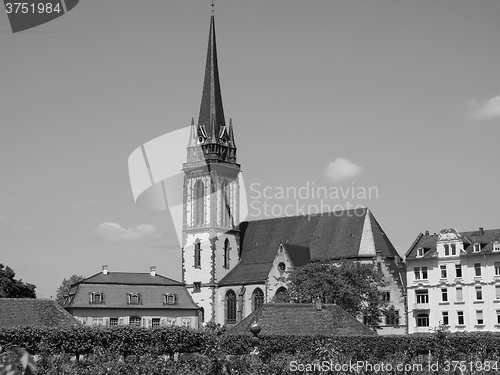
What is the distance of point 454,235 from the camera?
240 ft

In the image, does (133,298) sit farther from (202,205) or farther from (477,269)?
(477,269)

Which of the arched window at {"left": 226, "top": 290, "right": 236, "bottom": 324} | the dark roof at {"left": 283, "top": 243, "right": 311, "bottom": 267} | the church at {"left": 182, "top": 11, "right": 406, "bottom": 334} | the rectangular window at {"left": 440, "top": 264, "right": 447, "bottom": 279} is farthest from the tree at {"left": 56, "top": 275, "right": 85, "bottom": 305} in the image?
the rectangular window at {"left": 440, "top": 264, "right": 447, "bottom": 279}

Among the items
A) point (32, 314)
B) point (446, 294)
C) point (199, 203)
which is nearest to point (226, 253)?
point (199, 203)

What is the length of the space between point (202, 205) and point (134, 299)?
2092 centimetres

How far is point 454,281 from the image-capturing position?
236 ft

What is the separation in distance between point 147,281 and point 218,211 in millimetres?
17287

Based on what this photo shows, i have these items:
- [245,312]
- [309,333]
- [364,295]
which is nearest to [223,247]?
[245,312]

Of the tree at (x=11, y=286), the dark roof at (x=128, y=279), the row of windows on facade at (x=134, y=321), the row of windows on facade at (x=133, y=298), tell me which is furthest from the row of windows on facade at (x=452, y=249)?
the tree at (x=11, y=286)

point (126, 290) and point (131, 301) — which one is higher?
point (126, 290)

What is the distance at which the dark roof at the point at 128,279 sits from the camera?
266 feet

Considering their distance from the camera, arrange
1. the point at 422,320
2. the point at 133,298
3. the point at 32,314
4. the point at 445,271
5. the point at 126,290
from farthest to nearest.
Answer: the point at 126,290 < the point at 133,298 < the point at 422,320 < the point at 445,271 < the point at 32,314

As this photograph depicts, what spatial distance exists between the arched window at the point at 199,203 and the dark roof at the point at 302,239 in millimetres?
6547

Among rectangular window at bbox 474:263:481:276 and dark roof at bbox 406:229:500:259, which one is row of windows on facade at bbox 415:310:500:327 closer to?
rectangular window at bbox 474:263:481:276

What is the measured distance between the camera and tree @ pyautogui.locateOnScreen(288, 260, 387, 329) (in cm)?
6762
